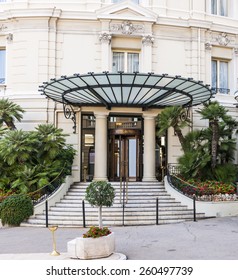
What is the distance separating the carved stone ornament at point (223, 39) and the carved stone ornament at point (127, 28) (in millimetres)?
4509

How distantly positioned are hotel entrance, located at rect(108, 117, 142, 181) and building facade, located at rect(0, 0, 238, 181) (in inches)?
2.0

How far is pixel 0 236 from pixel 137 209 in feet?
17.4

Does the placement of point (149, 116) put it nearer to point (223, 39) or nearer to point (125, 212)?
point (125, 212)

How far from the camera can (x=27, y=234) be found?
12.3 metres

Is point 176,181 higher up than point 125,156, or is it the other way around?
point 125,156

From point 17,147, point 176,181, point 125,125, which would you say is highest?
point 125,125

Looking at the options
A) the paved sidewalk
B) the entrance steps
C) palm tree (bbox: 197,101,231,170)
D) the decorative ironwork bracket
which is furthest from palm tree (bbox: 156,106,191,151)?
the paved sidewalk

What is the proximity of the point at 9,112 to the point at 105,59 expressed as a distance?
5.52m

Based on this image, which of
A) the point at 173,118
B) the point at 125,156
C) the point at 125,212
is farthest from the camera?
the point at 125,156

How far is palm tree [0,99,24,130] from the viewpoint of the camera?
1727 cm

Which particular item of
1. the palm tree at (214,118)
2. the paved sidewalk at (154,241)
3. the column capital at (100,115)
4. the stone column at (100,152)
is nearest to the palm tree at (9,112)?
the column capital at (100,115)

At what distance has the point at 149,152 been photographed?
18.7 m

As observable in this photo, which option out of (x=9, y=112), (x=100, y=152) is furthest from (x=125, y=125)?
(x=9, y=112)

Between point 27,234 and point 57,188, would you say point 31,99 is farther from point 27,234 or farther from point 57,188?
point 27,234
